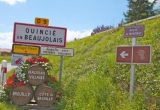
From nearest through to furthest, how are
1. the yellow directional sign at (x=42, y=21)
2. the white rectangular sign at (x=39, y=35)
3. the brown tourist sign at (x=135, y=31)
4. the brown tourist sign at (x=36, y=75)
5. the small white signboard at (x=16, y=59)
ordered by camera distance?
the brown tourist sign at (x=135, y=31), the brown tourist sign at (x=36, y=75), the white rectangular sign at (x=39, y=35), the yellow directional sign at (x=42, y=21), the small white signboard at (x=16, y=59)

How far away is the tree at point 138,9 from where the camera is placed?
28.2 m

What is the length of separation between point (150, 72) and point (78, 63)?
4.48 meters

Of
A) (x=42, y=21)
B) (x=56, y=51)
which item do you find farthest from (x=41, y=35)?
(x=56, y=51)

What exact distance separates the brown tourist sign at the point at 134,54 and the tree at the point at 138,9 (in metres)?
22.2

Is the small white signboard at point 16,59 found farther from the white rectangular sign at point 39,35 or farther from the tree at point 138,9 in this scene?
the tree at point 138,9

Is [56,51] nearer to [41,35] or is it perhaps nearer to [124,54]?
[41,35]

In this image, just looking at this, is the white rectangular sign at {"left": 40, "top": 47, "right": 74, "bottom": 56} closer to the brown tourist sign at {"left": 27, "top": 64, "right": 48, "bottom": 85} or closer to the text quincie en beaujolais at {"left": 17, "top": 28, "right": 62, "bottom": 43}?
the text quincie en beaujolais at {"left": 17, "top": 28, "right": 62, "bottom": 43}

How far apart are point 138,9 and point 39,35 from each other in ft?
75.7

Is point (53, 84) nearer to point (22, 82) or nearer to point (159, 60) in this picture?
point (22, 82)

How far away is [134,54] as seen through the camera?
239 inches

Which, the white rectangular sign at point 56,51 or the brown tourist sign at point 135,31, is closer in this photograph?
the brown tourist sign at point 135,31

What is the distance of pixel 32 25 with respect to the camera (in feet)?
26.1

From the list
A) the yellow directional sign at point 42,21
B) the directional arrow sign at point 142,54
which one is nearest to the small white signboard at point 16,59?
the yellow directional sign at point 42,21

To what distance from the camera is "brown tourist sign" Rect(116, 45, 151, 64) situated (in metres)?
5.80
